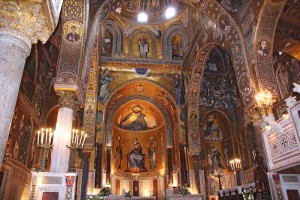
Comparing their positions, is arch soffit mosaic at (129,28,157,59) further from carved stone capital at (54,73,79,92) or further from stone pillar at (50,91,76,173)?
stone pillar at (50,91,76,173)

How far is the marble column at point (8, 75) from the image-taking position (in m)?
3.60

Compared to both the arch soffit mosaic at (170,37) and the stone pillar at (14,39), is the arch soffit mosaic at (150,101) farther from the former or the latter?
the stone pillar at (14,39)

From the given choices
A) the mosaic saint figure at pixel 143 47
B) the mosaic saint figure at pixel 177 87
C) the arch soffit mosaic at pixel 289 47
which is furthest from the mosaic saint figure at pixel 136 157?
the arch soffit mosaic at pixel 289 47

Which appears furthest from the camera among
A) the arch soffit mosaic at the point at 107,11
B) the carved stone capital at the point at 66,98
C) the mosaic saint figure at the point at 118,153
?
the mosaic saint figure at the point at 118,153

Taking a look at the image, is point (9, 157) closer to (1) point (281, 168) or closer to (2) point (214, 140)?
(1) point (281, 168)

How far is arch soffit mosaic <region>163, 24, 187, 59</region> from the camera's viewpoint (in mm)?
17344

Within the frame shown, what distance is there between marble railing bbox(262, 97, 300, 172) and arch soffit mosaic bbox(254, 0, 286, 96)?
1.98m

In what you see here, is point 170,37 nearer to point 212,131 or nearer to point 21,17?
point 212,131

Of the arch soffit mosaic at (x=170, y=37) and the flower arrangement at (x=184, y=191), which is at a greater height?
the arch soffit mosaic at (x=170, y=37)

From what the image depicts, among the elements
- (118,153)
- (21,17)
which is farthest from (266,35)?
(118,153)

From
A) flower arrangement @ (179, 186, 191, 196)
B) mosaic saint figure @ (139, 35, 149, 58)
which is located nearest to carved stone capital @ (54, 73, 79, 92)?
flower arrangement @ (179, 186, 191, 196)

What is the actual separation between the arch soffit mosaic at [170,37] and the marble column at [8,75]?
1383 cm

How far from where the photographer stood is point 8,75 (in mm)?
3752

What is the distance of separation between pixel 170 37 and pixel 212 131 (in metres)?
7.03
